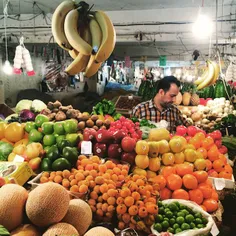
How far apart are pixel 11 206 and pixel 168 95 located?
3583mm

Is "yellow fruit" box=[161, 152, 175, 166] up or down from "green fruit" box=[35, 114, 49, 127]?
down

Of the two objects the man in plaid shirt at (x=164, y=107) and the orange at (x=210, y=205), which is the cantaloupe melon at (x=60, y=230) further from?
the man in plaid shirt at (x=164, y=107)

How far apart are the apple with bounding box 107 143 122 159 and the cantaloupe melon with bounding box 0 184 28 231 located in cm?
120

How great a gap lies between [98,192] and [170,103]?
2.98 m

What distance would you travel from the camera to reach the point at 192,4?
270 inches

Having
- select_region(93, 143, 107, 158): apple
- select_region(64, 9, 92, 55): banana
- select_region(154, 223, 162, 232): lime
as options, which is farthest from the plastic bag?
select_region(64, 9, 92, 55): banana

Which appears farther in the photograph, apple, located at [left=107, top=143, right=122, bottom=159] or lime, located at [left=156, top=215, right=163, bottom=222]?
apple, located at [left=107, top=143, right=122, bottom=159]

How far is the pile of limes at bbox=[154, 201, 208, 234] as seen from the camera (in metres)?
2.13

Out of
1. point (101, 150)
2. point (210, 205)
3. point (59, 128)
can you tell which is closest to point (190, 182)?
point (210, 205)

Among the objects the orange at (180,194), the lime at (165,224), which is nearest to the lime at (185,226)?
the lime at (165,224)

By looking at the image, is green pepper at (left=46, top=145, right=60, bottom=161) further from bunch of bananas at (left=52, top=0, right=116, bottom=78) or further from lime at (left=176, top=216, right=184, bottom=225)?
lime at (left=176, top=216, right=184, bottom=225)

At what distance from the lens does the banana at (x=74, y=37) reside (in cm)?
242

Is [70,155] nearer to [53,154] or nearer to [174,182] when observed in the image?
[53,154]

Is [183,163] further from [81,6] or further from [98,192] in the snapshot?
[81,6]
